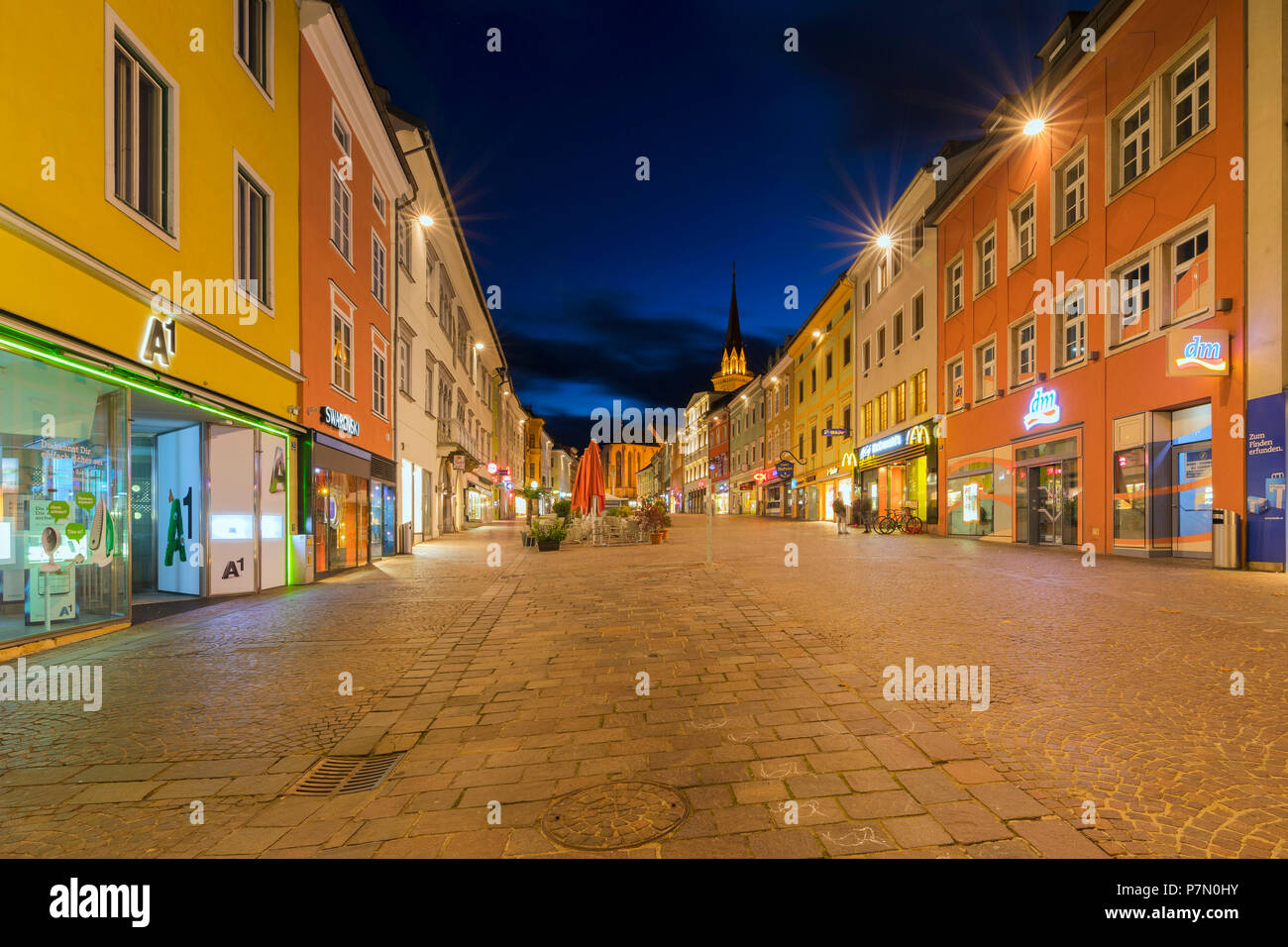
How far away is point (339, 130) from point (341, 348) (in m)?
4.82

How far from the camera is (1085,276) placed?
16.2 metres

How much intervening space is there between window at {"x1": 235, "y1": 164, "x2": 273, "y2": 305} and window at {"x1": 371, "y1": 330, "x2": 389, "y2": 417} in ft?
19.1

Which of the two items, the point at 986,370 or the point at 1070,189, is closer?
the point at 1070,189

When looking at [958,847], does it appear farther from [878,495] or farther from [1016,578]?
[878,495]

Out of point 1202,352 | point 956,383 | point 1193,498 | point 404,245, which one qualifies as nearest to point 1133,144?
point 1202,352

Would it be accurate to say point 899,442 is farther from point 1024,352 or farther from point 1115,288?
point 1115,288

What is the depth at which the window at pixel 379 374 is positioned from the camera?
54.1 feet

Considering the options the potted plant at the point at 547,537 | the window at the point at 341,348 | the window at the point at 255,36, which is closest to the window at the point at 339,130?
the window at the point at 255,36

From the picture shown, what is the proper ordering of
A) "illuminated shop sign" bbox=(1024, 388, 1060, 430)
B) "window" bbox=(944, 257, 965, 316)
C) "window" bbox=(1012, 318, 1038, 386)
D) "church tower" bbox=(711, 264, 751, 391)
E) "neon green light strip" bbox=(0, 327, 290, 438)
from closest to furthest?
1. "neon green light strip" bbox=(0, 327, 290, 438)
2. "illuminated shop sign" bbox=(1024, 388, 1060, 430)
3. "window" bbox=(1012, 318, 1038, 386)
4. "window" bbox=(944, 257, 965, 316)
5. "church tower" bbox=(711, 264, 751, 391)

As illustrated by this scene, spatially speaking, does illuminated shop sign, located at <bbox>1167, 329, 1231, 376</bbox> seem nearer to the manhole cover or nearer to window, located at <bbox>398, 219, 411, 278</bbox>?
the manhole cover

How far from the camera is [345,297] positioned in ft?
46.5

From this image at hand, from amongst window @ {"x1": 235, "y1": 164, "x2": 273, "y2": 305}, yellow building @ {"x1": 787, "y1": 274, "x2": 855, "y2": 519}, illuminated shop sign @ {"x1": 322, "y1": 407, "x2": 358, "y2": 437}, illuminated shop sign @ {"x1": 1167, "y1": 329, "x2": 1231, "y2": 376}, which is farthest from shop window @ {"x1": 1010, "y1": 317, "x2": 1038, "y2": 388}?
window @ {"x1": 235, "y1": 164, "x2": 273, "y2": 305}

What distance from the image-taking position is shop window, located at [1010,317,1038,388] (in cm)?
1862

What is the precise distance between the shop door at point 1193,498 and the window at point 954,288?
1159cm
